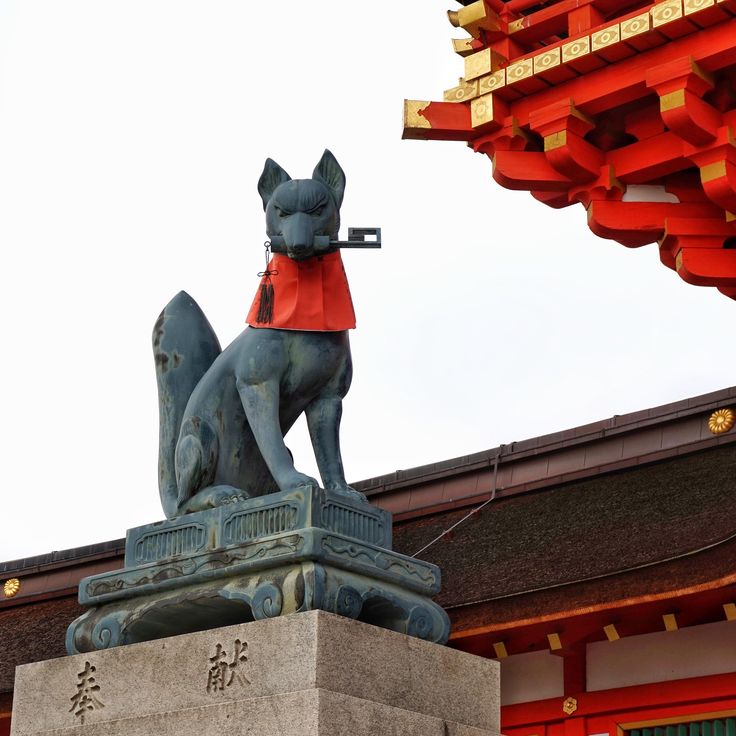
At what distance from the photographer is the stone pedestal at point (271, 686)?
467 centimetres

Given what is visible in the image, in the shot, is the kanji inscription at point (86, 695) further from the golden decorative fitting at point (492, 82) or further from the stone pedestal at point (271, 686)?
the golden decorative fitting at point (492, 82)

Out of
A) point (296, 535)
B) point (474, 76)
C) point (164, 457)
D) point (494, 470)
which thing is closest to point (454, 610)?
point (494, 470)

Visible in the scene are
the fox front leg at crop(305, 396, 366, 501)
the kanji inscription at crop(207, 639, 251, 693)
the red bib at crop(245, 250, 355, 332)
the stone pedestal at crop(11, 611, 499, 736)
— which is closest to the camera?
the stone pedestal at crop(11, 611, 499, 736)

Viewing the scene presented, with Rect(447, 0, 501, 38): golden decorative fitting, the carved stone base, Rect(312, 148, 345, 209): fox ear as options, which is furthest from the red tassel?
Rect(447, 0, 501, 38): golden decorative fitting

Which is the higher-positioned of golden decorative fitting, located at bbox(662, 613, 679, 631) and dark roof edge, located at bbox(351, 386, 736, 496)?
dark roof edge, located at bbox(351, 386, 736, 496)

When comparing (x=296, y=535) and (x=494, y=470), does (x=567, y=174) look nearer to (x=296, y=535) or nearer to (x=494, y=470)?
(x=494, y=470)

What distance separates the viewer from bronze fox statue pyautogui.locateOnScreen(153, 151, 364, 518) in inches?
212

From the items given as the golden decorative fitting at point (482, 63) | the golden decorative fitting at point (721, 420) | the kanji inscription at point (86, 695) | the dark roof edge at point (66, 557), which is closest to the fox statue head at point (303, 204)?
the kanji inscription at point (86, 695)

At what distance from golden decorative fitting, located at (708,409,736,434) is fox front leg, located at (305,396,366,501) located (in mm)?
5567

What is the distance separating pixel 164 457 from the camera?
18.7ft

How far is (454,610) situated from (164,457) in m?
3.98

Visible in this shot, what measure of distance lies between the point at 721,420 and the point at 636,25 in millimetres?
3362

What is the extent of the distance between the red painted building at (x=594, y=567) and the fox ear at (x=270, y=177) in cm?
396

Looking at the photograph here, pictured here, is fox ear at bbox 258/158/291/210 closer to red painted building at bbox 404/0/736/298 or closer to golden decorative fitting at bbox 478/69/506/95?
red painted building at bbox 404/0/736/298
